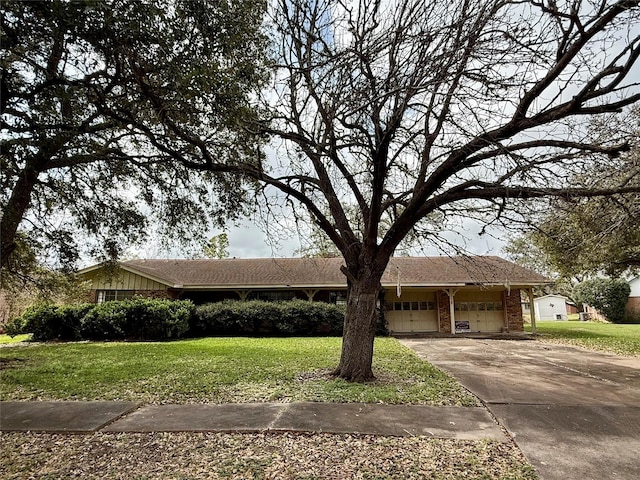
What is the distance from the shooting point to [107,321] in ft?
51.2

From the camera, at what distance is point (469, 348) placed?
13852mm

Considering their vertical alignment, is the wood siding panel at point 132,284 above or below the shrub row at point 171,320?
above

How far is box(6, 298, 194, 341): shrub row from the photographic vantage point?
Answer: 15711 mm

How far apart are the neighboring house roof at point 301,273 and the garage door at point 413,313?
147 cm

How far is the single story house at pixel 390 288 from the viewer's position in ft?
61.4

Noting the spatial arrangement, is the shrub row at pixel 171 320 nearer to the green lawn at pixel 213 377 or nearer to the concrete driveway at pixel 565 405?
the green lawn at pixel 213 377

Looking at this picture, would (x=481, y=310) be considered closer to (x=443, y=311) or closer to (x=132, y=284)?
(x=443, y=311)

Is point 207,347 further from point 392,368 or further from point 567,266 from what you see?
point 567,266

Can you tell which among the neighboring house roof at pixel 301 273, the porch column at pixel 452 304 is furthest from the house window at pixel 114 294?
the porch column at pixel 452 304

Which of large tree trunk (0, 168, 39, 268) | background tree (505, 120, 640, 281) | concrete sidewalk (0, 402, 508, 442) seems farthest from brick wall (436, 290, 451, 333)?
large tree trunk (0, 168, 39, 268)

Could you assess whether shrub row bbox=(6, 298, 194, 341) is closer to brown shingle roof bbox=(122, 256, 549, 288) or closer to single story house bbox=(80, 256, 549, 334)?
single story house bbox=(80, 256, 549, 334)

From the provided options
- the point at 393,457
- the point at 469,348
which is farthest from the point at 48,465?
the point at 469,348

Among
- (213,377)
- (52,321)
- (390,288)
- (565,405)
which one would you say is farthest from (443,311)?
(52,321)

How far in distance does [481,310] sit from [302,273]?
9.65 m
